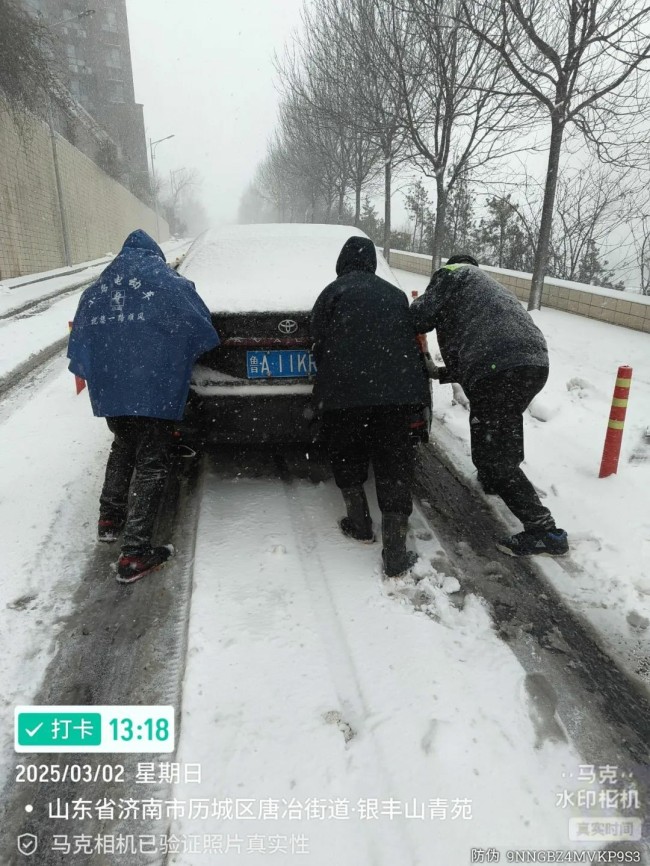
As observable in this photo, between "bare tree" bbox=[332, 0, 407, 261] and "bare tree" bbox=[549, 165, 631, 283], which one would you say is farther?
"bare tree" bbox=[549, 165, 631, 283]

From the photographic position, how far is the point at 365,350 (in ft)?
8.92

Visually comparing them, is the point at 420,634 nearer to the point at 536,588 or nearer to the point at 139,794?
the point at 536,588

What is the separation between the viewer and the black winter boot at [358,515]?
303cm

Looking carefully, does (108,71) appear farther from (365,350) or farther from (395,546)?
(395,546)

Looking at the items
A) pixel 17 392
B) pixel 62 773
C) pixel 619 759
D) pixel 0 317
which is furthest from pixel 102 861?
pixel 0 317

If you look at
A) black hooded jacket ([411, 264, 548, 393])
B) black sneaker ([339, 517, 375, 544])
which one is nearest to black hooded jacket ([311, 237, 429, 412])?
black hooded jacket ([411, 264, 548, 393])

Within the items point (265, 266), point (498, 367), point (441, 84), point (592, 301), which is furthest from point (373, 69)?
point (498, 367)

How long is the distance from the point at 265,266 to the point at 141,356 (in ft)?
4.60

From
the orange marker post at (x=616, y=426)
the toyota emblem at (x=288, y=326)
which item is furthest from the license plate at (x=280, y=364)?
the orange marker post at (x=616, y=426)

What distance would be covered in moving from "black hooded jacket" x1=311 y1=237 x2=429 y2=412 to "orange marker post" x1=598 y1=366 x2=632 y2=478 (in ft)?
6.20

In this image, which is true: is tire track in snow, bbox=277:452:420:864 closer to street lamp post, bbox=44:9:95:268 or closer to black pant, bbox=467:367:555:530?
black pant, bbox=467:367:555:530

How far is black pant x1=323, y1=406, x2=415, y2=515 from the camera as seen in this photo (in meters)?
2.75

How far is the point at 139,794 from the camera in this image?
5.70 feet

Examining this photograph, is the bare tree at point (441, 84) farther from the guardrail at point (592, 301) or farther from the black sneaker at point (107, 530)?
the black sneaker at point (107, 530)
